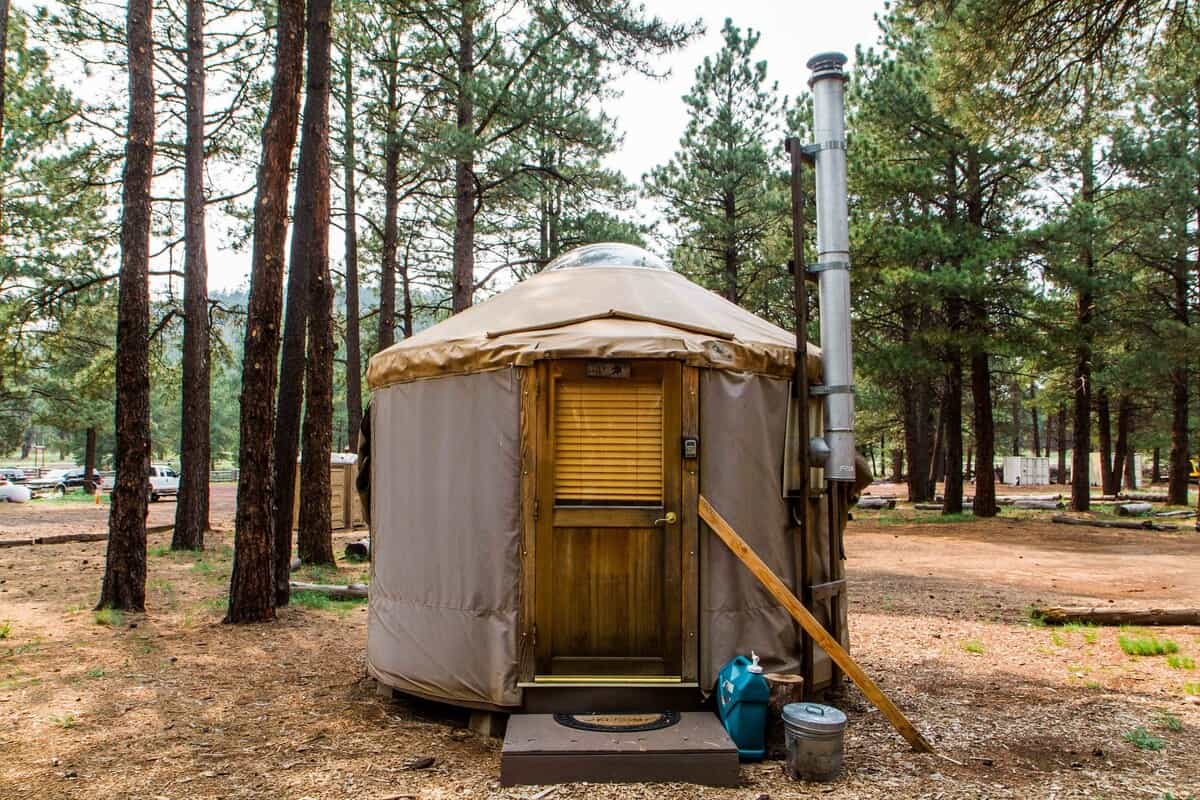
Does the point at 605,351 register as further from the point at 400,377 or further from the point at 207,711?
the point at 207,711

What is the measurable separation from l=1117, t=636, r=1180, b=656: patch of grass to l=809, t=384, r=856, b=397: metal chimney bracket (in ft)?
9.45

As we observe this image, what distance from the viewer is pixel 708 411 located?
3.51m

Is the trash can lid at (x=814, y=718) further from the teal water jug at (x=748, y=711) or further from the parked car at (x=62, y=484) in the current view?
the parked car at (x=62, y=484)

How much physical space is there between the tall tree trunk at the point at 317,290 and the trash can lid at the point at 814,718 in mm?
4677

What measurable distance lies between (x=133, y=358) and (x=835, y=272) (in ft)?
16.2

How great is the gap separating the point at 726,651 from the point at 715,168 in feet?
47.4

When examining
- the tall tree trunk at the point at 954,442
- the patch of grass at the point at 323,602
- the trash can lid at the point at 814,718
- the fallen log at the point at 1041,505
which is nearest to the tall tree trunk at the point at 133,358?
the patch of grass at the point at 323,602

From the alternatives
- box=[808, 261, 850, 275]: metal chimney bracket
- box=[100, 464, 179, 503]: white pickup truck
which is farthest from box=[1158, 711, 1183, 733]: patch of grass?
box=[100, 464, 179, 503]: white pickup truck

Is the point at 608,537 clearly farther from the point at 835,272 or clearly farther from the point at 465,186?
the point at 465,186

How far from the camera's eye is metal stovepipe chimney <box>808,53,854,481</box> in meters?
3.70

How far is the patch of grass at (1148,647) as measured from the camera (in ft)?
16.1

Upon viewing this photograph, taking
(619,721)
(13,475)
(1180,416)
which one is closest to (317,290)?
(619,721)

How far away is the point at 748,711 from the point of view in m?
3.17

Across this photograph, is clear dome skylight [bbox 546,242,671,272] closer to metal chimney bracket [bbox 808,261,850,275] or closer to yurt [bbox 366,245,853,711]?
yurt [bbox 366,245,853,711]
